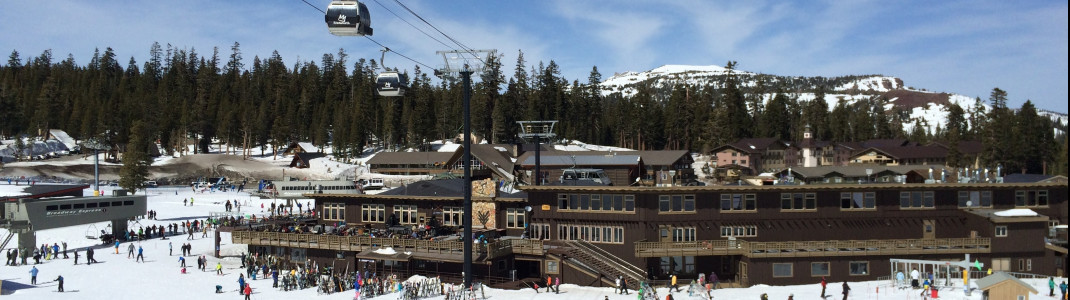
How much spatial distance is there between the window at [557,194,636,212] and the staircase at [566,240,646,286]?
→ 1905mm

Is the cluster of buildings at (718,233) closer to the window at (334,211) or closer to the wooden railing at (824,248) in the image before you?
the wooden railing at (824,248)

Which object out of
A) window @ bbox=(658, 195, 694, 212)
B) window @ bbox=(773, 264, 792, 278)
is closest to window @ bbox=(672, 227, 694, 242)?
window @ bbox=(658, 195, 694, 212)

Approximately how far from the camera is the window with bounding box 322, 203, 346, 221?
44.9 meters

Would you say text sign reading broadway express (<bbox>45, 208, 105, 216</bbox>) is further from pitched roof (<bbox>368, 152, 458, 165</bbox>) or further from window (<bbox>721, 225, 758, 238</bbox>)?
pitched roof (<bbox>368, 152, 458, 165</bbox>)

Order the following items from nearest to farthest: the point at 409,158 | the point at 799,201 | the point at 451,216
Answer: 1. the point at 799,201
2. the point at 451,216
3. the point at 409,158

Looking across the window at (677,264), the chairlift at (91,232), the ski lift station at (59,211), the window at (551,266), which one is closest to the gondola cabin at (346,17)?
the window at (551,266)

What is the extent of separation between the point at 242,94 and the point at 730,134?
9633 cm

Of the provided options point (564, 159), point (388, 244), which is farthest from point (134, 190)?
point (388, 244)

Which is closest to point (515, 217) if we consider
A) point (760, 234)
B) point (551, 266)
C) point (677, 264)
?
point (551, 266)

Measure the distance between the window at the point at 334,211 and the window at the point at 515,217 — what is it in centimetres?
1103

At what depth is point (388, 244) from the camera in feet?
121

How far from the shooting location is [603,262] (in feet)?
116

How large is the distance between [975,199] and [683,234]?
15.6 metres

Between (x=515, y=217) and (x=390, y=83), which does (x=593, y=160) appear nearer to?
(x=515, y=217)
